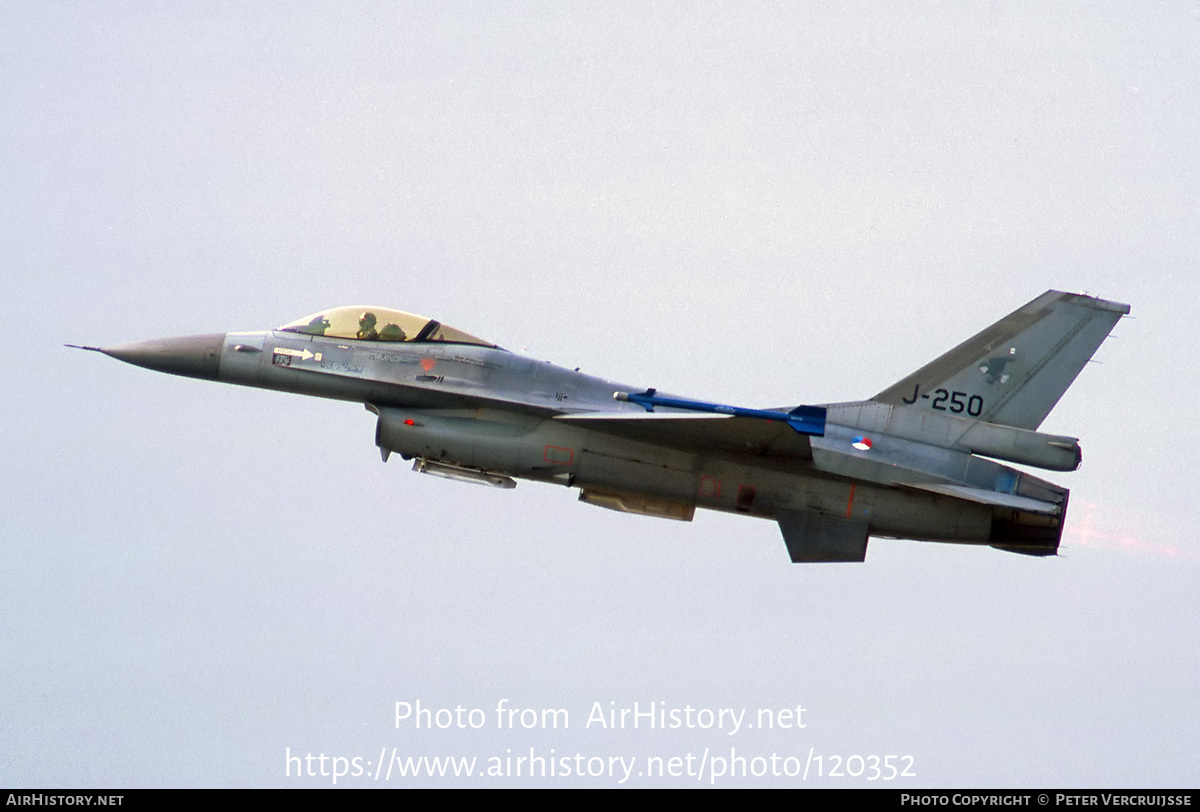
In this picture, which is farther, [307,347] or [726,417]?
[307,347]

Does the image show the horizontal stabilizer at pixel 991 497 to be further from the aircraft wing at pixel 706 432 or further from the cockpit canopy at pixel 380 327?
the cockpit canopy at pixel 380 327

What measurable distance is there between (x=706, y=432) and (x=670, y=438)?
1.63 feet

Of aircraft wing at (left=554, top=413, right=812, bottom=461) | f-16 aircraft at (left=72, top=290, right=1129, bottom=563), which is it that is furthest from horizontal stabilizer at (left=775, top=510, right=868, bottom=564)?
aircraft wing at (left=554, top=413, right=812, bottom=461)

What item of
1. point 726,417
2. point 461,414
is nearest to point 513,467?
point 461,414

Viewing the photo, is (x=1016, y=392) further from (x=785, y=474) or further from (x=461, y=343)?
(x=461, y=343)

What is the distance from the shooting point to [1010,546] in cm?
1841

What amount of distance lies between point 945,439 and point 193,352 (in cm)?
1012

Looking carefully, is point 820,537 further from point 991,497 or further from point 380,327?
point 380,327

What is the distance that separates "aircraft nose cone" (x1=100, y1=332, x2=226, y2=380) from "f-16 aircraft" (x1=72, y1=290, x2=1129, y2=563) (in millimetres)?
22

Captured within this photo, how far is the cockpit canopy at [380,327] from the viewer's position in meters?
18.7

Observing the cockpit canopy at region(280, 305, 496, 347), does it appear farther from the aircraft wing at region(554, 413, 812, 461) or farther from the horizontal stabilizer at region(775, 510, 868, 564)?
the horizontal stabilizer at region(775, 510, 868, 564)

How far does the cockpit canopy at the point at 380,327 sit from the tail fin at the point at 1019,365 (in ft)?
19.2

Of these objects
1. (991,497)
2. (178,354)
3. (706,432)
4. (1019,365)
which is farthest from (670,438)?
(178,354)
